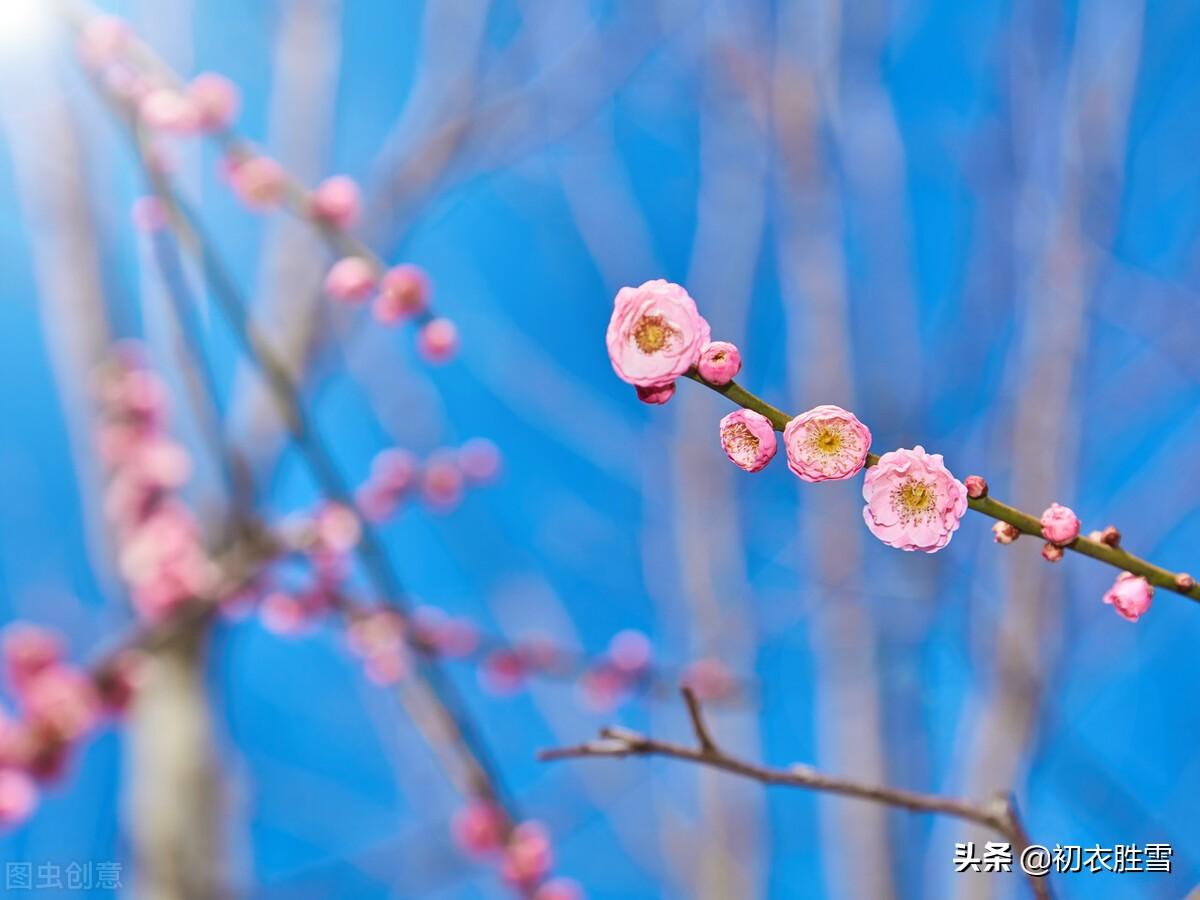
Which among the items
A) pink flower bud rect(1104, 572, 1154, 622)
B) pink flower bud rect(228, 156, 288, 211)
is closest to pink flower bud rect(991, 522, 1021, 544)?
pink flower bud rect(1104, 572, 1154, 622)

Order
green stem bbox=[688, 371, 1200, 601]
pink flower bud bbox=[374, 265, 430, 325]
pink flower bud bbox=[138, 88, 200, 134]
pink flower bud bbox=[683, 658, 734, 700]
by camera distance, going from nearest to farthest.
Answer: green stem bbox=[688, 371, 1200, 601], pink flower bud bbox=[374, 265, 430, 325], pink flower bud bbox=[138, 88, 200, 134], pink flower bud bbox=[683, 658, 734, 700]

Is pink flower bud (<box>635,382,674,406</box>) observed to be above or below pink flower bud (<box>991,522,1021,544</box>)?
above

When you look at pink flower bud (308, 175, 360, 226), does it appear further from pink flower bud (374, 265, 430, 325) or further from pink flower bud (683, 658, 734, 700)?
pink flower bud (683, 658, 734, 700)

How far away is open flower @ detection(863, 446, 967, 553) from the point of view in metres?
0.90

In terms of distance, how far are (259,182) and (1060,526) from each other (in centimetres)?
209

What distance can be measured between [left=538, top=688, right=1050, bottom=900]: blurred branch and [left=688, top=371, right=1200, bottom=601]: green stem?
0.29 meters

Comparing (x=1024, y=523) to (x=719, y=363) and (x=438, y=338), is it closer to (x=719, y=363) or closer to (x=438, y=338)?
(x=719, y=363)

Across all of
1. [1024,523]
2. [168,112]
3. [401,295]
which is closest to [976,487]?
[1024,523]

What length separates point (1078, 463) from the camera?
3576 mm

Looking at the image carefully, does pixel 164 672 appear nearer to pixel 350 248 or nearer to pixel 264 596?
pixel 264 596

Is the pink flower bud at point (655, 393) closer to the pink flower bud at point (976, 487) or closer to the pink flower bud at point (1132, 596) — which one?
the pink flower bud at point (976, 487)

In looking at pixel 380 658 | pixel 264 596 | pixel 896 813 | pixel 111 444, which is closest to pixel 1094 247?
pixel 896 813

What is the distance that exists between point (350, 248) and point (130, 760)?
7.38 feet

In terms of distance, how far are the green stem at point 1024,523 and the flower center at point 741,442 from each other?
0.20ft
